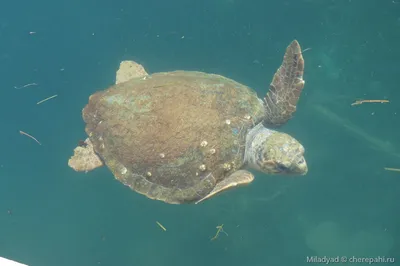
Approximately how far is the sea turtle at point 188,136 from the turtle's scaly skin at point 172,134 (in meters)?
0.01

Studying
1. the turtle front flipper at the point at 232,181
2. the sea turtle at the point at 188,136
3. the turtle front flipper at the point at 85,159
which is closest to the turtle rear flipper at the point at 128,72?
the sea turtle at the point at 188,136

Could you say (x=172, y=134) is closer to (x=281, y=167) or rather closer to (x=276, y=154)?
(x=276, y=154)

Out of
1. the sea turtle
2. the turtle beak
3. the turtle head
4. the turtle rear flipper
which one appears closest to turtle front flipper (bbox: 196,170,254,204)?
the sea turtle

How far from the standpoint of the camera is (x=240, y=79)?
5.85 meters

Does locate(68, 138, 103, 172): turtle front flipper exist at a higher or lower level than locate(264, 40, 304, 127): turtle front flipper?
lower

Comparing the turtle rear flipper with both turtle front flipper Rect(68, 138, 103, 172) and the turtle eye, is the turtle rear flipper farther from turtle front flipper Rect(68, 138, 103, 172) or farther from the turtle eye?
the turtle eye

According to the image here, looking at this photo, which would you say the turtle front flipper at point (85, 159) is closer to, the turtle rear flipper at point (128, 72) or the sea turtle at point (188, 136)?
the sea turtle at point (188, 136)

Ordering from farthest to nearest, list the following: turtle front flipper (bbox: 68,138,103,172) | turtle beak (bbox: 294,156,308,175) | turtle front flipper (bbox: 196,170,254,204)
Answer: turtle front flipper (bbox: 68,138,103,172)
turtle beak (bbox: 294,156,308,175)
turtle front flipper (bbox: 196,170,254,204)

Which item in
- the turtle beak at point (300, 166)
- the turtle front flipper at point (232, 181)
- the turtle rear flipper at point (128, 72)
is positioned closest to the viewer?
the turtle front flipper at point (232, 181)

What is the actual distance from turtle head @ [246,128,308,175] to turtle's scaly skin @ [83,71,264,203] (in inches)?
8.3

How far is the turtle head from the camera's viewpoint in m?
3.89

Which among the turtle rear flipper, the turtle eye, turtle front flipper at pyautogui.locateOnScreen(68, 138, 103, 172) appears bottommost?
turtle front flipper at pyautogui.locateOnScreen(68, 138, 103, 172)

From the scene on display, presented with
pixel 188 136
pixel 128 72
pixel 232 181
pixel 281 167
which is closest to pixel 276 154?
pixel 281 167

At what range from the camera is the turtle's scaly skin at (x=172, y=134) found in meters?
3.69
